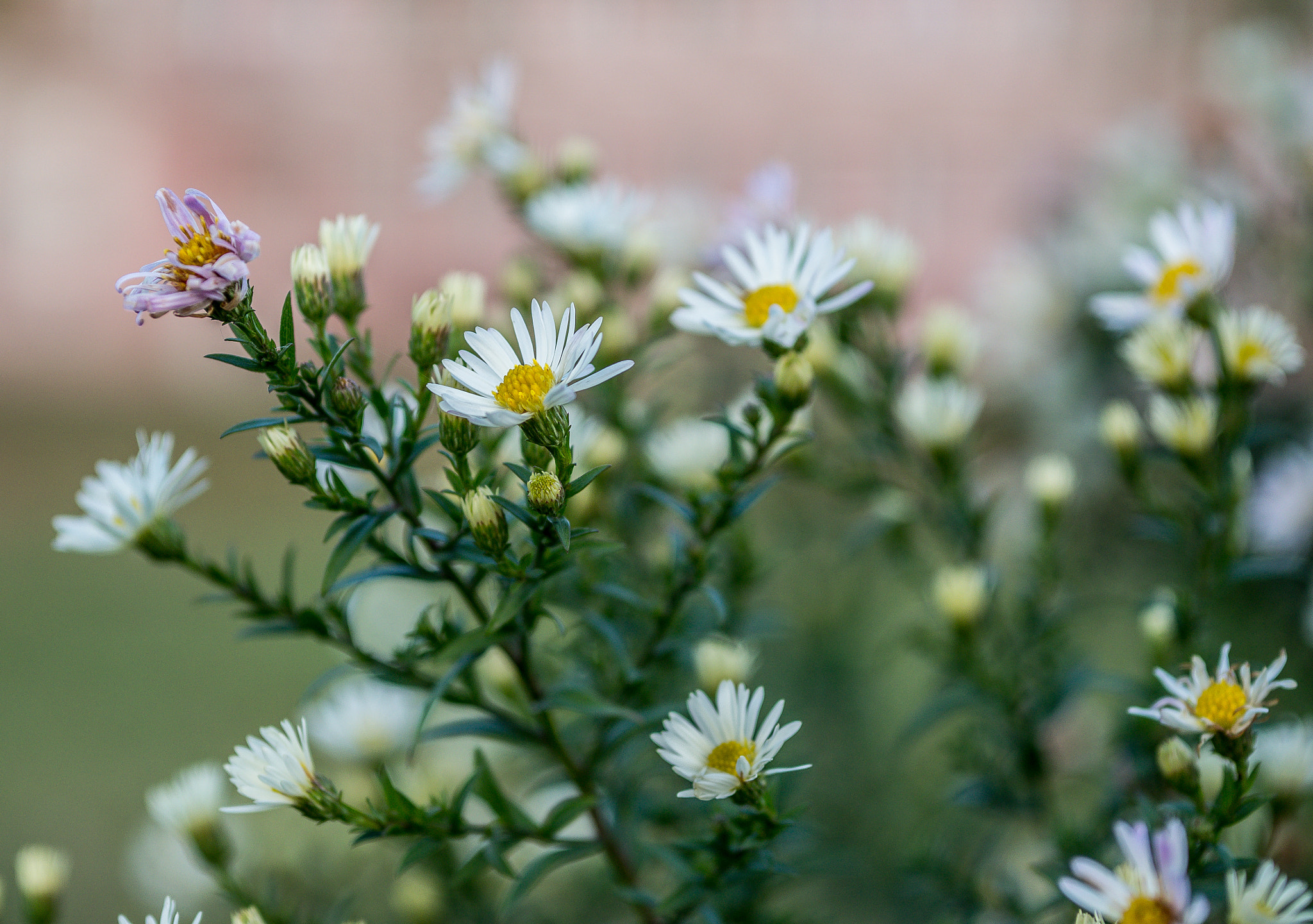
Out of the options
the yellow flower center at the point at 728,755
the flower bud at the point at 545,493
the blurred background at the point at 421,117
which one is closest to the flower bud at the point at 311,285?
the flower bud at the point at 545,493

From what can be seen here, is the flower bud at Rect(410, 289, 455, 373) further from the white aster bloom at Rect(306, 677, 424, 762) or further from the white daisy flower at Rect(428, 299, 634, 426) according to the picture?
the white aster bloom at Rect(306, 677, 424, 762)

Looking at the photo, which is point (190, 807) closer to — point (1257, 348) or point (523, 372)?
point (523, 372)

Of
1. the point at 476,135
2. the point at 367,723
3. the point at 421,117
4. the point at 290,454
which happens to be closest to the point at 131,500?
the point at 290,454

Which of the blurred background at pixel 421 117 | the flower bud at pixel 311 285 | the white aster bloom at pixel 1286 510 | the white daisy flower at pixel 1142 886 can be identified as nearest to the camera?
the white daisy flower at pixel 1142 886

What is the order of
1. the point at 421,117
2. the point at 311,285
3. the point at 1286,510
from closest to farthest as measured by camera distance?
the point at 311,285
the point at 1286,510
the point at 421,117

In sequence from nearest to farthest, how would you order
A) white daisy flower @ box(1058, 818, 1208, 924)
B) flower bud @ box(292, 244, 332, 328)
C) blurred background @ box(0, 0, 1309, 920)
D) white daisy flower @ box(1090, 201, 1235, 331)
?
1. white daisy flower @ box(1058, 818, 1208, 924)
2. flower bud @ box(292, 244, 332, 328)
3. white daisy flower @ box(1090, 201, 1235, 331)
4. blurred background @ box(0, 0, 1309, 920)

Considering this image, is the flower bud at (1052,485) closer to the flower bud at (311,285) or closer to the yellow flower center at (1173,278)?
the yellow flower center at (1173,278)

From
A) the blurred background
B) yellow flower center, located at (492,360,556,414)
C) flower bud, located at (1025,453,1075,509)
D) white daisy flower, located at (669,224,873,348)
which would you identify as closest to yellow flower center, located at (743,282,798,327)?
white daisy flower, located at (669,224,873,348)
